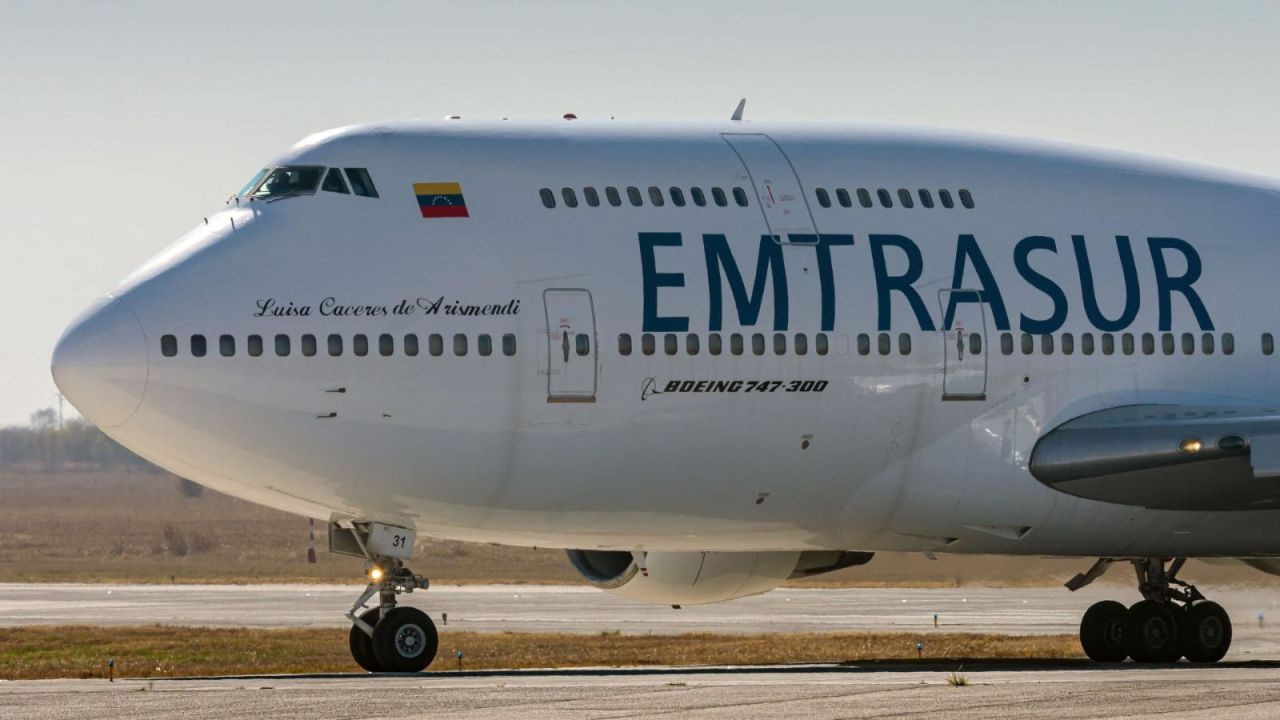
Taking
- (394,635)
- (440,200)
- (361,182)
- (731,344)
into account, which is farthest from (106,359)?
(731,344)

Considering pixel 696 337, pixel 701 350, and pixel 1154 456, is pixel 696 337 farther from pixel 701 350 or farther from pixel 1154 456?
pixel 1154 456

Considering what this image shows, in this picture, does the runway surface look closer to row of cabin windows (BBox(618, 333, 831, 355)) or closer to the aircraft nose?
the aircraft nose

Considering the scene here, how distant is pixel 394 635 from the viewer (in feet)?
80.0

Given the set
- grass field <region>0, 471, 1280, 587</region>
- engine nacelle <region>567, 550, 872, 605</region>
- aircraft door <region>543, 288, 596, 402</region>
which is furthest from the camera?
grass field <region>0, 471, 1280, 587</region>

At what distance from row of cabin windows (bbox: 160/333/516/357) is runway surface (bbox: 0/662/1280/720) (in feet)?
11.0

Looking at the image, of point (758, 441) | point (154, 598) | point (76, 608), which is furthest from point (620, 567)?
point (154, 598)

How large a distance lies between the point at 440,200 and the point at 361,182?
0.87 meters

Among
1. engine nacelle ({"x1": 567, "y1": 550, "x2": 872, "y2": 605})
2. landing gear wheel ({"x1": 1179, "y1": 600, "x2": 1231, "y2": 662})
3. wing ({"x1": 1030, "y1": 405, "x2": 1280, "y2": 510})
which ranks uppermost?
wing ({"x1": 1030, "y1": 405, "x2": 1280, "y2": 510})

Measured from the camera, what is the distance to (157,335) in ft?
76.4

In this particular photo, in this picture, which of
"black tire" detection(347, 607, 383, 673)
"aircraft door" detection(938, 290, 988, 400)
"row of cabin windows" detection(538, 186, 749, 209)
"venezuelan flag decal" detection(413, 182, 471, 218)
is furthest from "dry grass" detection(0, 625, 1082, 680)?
"row of cabin windows" detection(538, 186, 749, 209)

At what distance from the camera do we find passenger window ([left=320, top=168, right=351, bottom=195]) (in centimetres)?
2455

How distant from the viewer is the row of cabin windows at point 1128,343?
2642cm

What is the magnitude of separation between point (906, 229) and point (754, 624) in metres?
21.9

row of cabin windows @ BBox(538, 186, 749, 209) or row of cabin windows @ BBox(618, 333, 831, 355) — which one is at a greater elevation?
row of cabin windows @ BBox(538, 186, 749, 209)
